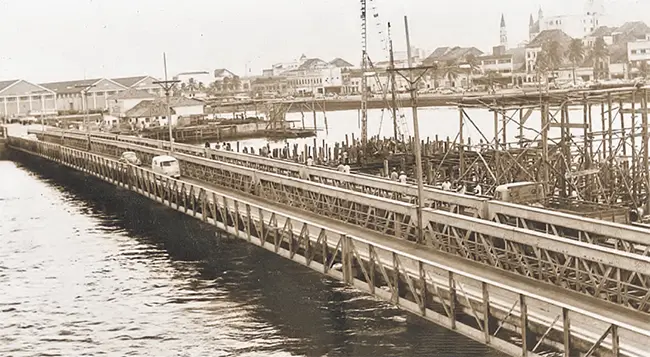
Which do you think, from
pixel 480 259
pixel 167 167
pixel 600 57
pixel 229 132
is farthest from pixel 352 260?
pixel 600 57

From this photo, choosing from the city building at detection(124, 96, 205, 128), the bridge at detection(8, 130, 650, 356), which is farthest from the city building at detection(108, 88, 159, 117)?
the bridge at detection(8, 130, 650, 356)

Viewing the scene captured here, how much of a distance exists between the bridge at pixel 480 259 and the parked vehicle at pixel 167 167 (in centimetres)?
1298

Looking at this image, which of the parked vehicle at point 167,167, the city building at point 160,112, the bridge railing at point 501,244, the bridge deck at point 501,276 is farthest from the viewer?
the city building at point 160,112

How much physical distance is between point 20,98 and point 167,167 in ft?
481

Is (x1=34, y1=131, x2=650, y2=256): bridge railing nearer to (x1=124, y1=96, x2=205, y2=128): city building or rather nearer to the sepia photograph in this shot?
the sepia photograph

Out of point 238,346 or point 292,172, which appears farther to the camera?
point 292,172

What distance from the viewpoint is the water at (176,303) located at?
27953 mm

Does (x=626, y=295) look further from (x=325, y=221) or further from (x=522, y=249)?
(x=325, y=221)

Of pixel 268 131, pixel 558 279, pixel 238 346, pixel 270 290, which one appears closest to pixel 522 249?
pixel 558 279

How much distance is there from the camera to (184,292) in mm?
36219

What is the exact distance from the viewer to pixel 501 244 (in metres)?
29.0

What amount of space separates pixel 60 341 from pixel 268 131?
10298 cm

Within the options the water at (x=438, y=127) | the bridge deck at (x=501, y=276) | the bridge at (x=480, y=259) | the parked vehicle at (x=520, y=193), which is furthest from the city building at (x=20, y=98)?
the bridge deck at (x=501, y=276)

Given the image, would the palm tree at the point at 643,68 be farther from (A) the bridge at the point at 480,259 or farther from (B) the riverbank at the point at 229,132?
(A) the bridge at the point at 480,259
